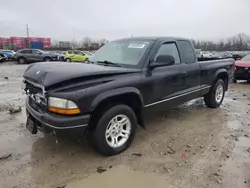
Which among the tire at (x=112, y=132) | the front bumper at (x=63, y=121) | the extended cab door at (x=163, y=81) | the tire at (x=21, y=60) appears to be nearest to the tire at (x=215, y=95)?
the extended cab door at (x=163, y=81)

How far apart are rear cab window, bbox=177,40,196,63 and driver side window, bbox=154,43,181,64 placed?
151 mm

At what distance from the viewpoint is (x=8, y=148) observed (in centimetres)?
373

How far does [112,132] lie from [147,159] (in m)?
0.66

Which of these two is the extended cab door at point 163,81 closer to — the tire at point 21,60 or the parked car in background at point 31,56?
the parked car in background at point 31,56

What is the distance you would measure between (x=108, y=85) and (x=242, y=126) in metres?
3.30

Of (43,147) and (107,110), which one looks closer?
(107,110)

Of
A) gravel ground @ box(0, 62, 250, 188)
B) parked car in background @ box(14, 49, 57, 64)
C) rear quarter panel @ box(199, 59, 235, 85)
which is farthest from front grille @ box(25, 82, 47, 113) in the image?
parked car in background @ box(14, 49, 57, 64)

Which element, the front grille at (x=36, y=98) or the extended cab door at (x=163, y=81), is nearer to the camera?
the front grille at (x=36, y=98)

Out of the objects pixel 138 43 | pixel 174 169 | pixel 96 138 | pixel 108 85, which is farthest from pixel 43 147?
pixel 138 43

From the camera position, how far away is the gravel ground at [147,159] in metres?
2.91

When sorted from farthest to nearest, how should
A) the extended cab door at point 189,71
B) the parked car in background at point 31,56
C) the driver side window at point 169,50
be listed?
the parked car in background at point 31,56, the extended cab door at point 189,71, the driver side window at point 169,50

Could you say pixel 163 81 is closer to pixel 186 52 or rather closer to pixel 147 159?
pixel 186 52

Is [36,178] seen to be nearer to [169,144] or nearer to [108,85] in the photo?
[108,85]

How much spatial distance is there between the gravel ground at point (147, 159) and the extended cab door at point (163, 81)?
2.38 ft
